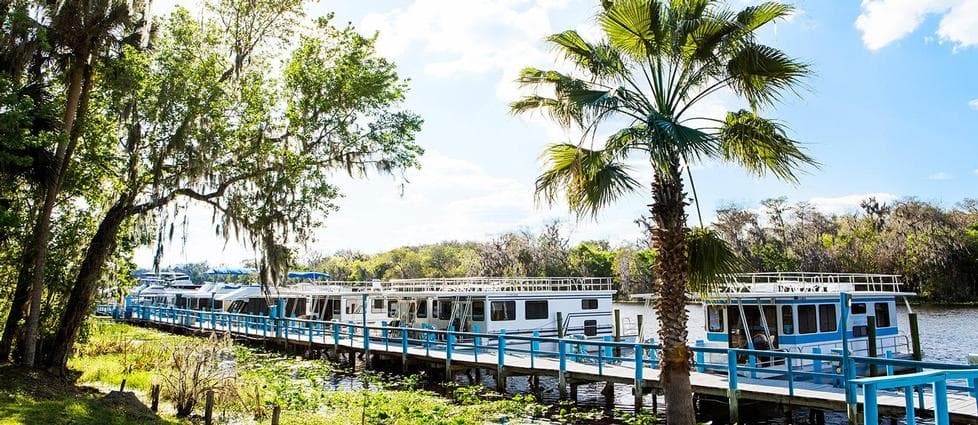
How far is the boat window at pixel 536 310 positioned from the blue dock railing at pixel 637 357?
131 centimetres

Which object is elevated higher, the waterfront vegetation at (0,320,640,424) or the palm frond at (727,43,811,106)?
the palm frond at (727,43,811,106)

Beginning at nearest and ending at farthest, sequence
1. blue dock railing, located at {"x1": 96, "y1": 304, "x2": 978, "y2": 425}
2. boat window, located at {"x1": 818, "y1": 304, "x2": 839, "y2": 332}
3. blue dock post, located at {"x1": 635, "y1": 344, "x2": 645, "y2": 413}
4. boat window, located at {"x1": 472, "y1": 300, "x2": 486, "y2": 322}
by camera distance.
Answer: blue dock railing, located at {"x1": 96, "y1": 304, "x2": 978, "y2": 425} → blue dock post, located at {"x1": 635, "y1": 344, "x2": 645, "y2": 413} → boat window, located at {"x1": 818, "y1": 304, "x2": 839, "y2": 332} → boat window, located at {"x1": 472, "y1": 300, "x2": 486, "y2": 322}

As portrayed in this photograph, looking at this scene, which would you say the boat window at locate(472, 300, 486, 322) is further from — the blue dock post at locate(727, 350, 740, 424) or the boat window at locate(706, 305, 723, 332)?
the blue dock post at locate(727, 350, 740, 424)

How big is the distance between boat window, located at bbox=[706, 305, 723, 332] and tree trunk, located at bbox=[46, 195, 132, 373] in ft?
55.0

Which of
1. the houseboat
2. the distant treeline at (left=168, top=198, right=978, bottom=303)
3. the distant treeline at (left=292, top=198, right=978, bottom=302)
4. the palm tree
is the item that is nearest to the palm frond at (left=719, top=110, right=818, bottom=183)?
the palm tree

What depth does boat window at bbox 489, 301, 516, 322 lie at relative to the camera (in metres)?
26.0

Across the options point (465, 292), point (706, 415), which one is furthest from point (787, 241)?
point (706, 415)

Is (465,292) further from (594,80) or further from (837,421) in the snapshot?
(594,80)

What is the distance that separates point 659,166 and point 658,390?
8.79 metres

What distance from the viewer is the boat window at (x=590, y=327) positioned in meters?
28.5

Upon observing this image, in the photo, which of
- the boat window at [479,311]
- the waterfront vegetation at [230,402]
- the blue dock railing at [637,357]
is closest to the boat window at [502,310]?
the boat window at [479,311]

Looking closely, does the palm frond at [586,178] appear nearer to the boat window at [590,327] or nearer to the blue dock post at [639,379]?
the blue dock post at [639,379]

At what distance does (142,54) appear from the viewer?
15992mm

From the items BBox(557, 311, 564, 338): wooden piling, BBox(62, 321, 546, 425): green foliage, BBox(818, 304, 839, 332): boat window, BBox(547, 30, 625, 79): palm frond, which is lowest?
BBox(62, 321, 546, 425): green foliage
